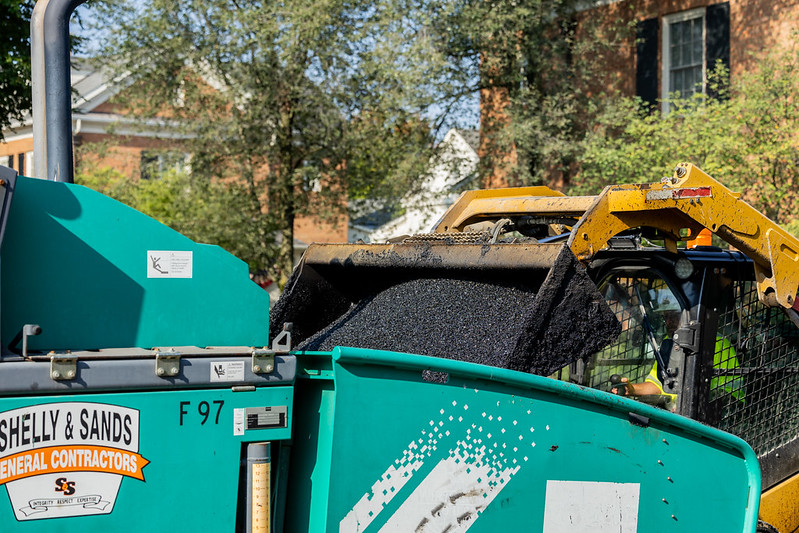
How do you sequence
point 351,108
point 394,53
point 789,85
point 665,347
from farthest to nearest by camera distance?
point 351,108, point 394,53, point 789,85, point 665,347

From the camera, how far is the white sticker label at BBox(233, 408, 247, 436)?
2721 mm

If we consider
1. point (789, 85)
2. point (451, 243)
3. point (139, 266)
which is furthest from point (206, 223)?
point (139, 266)

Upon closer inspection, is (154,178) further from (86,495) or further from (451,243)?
(86,495)

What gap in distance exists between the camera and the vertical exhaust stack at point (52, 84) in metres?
3.67

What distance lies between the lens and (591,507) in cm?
319

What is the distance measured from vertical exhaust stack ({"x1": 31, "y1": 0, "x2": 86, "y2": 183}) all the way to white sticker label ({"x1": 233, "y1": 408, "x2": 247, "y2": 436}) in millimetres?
1591

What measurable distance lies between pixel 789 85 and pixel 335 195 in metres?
8.68

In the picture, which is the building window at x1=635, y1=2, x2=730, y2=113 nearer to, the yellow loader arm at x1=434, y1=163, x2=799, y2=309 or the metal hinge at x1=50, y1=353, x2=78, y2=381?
the yellow loader arm at x1=434, y1=163, x2=799, y2=309

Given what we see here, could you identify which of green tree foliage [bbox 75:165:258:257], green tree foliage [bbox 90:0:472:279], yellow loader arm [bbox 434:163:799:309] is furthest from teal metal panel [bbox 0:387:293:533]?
green tree foliage [bbox 75:165:258:257]

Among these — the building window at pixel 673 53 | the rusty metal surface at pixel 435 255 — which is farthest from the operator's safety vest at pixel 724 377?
the building window at pixel 673 53

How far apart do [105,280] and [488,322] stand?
5.75 ft

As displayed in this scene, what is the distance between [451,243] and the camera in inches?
169

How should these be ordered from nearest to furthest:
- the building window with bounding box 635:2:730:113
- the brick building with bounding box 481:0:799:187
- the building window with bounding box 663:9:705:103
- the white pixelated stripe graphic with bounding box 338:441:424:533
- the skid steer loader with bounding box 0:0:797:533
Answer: the skid steer loader with bounding box 0:0:797:533 → the white pixelated stripe graphic with bounding box 338:441:424:533 → the brick building with bounding box 481:0:799:187 → the building window with bounding box 635:2:730:113 → the building window with bounding box 663:9:705:103

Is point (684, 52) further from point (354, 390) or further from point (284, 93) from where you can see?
point (354, 390)
